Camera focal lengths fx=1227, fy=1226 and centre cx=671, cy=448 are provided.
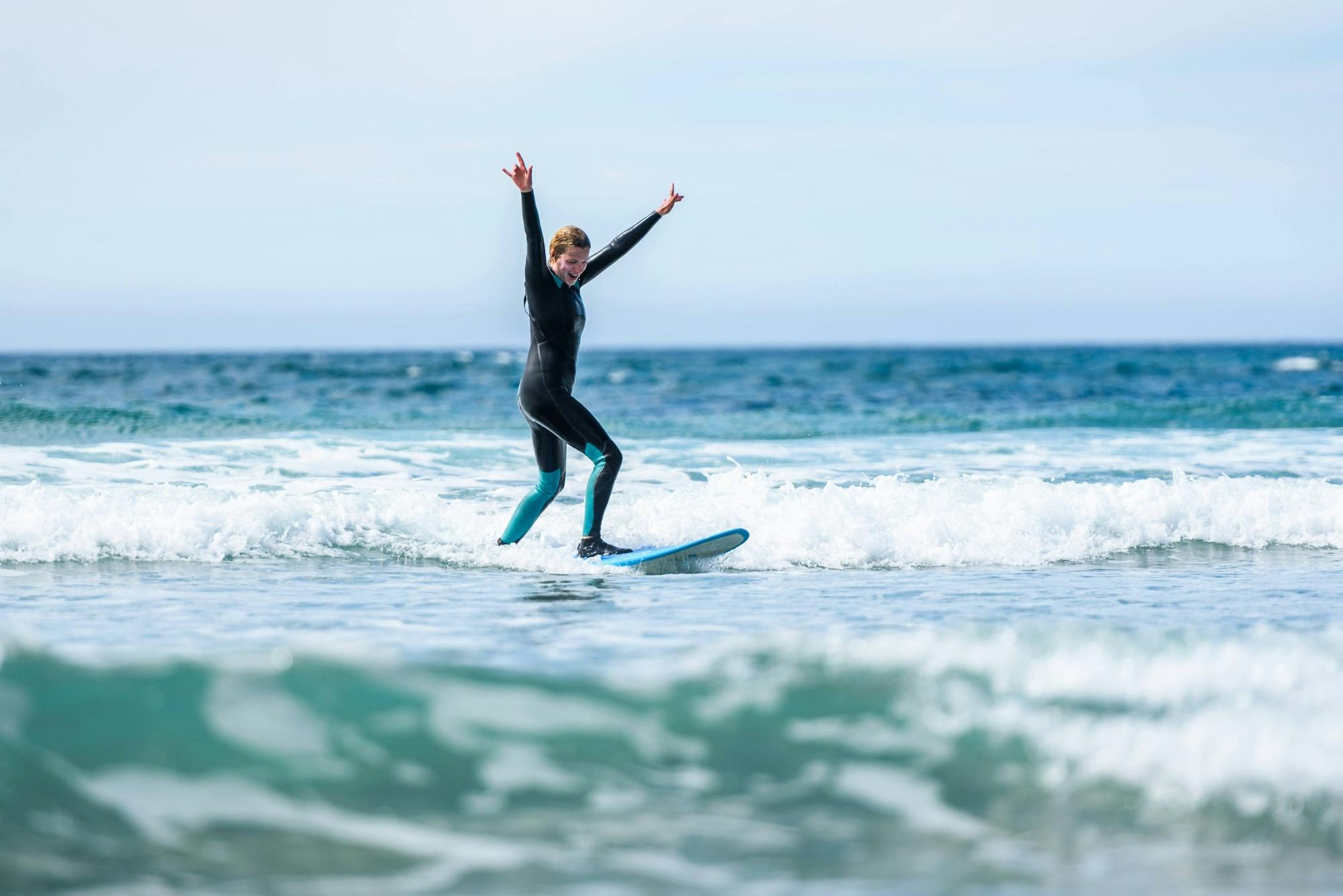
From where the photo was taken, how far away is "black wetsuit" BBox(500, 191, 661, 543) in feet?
26.0

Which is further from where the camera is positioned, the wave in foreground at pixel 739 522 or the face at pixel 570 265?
the wave in foreground at pixel 739 522

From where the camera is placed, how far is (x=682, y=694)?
527cm

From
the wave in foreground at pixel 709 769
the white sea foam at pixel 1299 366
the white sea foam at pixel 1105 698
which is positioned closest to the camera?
the wave in foreground at pixel 709 769

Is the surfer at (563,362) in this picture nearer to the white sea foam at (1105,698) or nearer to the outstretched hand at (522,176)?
the outstretched hand at (522,176)

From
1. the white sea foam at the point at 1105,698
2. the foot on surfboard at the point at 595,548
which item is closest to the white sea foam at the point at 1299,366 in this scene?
the foot on surfboard at the point at 595,548

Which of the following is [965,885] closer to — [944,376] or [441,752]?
[441,752]

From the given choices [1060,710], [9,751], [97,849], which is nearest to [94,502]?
[9,751]

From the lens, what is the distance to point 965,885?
Answer: 3986 mm

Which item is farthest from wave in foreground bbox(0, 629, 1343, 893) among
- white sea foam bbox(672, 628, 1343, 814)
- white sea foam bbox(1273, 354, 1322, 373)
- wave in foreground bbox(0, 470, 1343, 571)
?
white sea foam bbox(1273, 354, 1322, 373)

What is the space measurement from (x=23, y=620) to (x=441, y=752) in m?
3.10

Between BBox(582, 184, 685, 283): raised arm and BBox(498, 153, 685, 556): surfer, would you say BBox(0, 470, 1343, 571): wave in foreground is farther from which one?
BBox(582, 184, 685, 283): raised arm

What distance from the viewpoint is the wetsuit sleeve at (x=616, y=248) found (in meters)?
8.02

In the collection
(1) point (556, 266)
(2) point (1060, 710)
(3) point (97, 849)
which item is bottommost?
(3) point (97, 849)

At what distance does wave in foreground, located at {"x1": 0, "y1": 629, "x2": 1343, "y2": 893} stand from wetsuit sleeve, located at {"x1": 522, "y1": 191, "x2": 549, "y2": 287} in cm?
301
